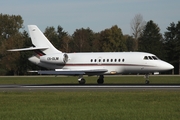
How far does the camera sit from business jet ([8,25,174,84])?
41.4 m

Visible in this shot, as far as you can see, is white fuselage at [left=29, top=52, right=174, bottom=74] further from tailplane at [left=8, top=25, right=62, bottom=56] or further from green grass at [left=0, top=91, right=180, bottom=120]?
green grass at [left=0, top=91, right=180, bottom=120]

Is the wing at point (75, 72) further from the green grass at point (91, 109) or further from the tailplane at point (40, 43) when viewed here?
the green grass at point (91, 109)

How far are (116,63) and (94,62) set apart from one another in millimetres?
2459

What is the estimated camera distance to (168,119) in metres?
14.9

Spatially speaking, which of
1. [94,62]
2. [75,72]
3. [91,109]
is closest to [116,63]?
[94,62]

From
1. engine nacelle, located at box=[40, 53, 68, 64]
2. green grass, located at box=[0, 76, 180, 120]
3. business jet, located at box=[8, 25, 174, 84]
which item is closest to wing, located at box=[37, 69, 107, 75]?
business jet, located at box=[8, 25, 174, 84]

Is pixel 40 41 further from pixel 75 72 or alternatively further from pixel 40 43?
pixel 75 72

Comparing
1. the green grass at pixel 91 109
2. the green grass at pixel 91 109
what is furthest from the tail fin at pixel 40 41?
the green grass at pixel 91 109

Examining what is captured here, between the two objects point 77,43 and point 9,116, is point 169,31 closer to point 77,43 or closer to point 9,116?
point 77,43

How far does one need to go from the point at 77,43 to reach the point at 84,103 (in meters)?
113

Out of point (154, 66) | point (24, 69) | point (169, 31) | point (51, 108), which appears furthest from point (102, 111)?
point (169, 31)

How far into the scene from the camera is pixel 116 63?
42.7 meters

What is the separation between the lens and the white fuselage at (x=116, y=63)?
1629 inches

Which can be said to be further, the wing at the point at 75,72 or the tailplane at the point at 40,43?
the tailplane at the point at 40,43
